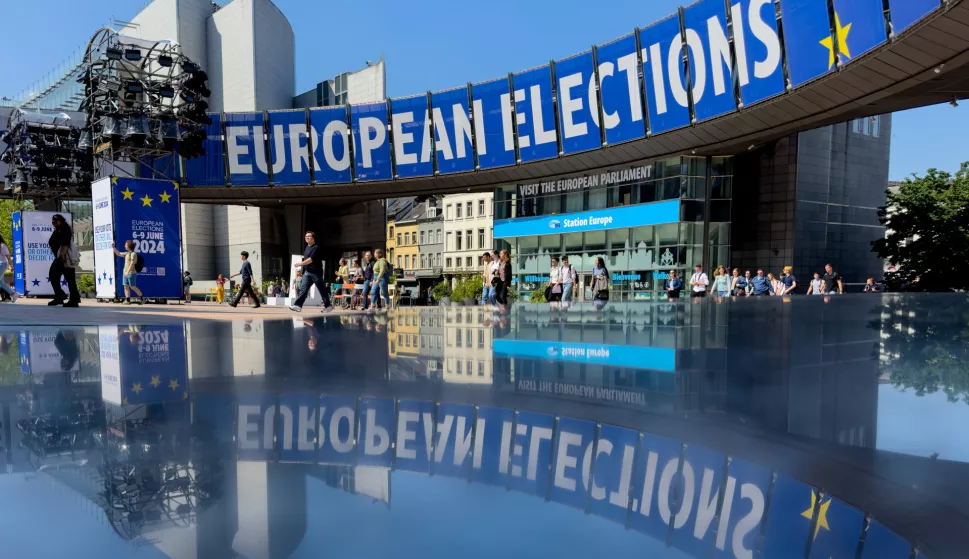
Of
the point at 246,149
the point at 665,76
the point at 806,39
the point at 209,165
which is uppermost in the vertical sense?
the point at 665,76

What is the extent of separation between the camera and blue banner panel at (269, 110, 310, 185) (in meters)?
31.1

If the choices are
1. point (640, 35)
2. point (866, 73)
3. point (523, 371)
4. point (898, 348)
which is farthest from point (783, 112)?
point (523, 371)

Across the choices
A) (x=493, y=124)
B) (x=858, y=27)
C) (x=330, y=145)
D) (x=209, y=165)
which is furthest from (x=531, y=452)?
(x=209, y=165)

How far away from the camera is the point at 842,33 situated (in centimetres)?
1546

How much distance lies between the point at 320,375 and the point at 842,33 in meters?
17.1

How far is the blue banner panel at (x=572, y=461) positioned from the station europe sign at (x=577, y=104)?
568 inches

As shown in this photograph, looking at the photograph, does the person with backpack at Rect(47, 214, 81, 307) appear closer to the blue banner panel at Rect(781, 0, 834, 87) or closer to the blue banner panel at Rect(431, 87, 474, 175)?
the blue banner panel at Rect(431, 87, 474, 175)

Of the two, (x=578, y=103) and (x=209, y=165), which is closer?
(x=578, y=103)

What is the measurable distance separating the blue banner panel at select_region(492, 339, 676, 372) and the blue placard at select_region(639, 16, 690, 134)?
18.0m

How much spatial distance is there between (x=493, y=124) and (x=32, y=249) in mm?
18969

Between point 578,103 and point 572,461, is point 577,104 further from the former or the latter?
point 572,461

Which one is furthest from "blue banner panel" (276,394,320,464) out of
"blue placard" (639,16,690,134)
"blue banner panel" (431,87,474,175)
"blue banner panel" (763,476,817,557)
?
"blue banner panel" (431,87,474,175)

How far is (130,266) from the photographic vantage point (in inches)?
587

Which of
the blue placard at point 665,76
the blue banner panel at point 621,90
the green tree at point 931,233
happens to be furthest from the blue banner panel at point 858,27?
the green tree at point 931,233
